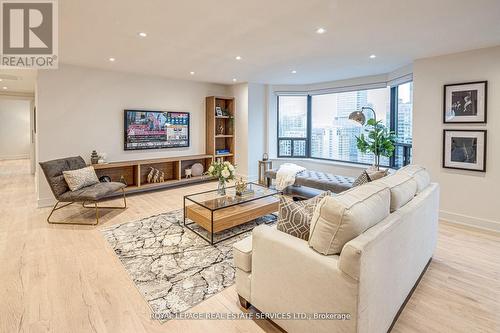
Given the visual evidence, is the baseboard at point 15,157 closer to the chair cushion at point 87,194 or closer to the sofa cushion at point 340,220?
the chair cushion at point 87,194

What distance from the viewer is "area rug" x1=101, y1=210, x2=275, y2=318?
2.11 m

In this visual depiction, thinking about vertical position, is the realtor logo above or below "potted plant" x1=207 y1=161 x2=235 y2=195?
above

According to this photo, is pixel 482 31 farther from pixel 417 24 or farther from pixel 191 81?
pixel 191 81

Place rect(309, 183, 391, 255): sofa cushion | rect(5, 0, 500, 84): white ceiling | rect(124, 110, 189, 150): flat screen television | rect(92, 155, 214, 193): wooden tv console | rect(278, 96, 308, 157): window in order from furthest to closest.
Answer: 1. rect(278, 96, 308, 157): window
2. rect(124, 110, 189, 150): flat screen television
3. rect(92, 155, 214, 193): wooden tv console
4. rect(5, 0, 500, 84): white ceiling
5. rect(309, 183, 391, 255): sofa cushion

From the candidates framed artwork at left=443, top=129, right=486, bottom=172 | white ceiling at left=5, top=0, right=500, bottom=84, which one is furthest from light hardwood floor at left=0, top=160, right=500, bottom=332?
white ceiling at left=5, top=0, right=500, bottom=84

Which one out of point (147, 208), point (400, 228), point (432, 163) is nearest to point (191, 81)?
point (147, 208)

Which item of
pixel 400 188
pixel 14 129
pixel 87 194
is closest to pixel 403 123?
pixel 400 188

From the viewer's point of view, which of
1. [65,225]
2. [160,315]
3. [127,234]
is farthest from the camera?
[65,225]

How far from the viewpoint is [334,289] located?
4.40 feet

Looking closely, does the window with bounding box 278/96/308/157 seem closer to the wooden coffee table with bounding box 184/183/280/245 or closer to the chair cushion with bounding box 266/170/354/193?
the chair cushion with bounding box 266/170/354/193

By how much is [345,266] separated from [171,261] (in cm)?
191

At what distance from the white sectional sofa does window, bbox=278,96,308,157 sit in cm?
474

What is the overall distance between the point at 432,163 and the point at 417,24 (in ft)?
7.13

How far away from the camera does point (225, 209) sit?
11.0ft
